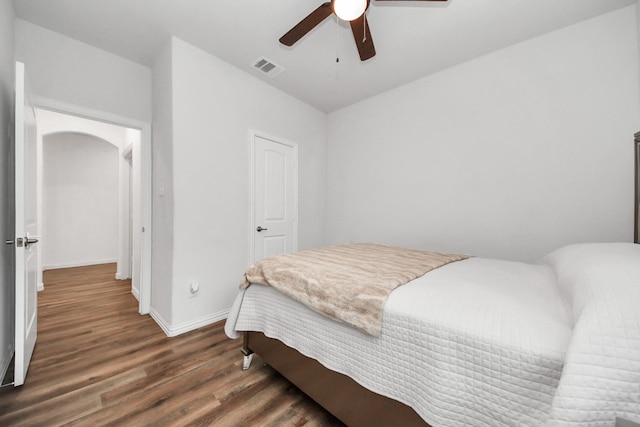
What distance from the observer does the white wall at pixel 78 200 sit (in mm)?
4559

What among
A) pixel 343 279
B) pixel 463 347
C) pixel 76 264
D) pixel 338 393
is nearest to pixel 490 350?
pixel 463 347

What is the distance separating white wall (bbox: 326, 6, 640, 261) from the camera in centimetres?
188

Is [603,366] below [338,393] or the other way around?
the other way around

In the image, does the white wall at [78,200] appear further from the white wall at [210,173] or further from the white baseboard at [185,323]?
the white wall at [210,173]

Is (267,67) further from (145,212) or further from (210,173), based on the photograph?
(145,212)

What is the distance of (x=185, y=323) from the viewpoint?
227cm

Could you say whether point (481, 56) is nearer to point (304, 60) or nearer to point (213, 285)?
point (304, 60)

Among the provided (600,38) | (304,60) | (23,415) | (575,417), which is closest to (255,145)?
(304,60)

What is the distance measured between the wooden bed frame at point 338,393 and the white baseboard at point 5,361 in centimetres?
157

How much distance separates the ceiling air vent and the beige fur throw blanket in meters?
2.10

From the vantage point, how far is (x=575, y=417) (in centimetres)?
58

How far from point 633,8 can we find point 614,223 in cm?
159

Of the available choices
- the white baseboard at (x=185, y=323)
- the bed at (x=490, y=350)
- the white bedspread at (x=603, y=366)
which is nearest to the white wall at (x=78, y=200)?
the white baseboard at (x=185, y=323)

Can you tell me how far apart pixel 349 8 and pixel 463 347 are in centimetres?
173
